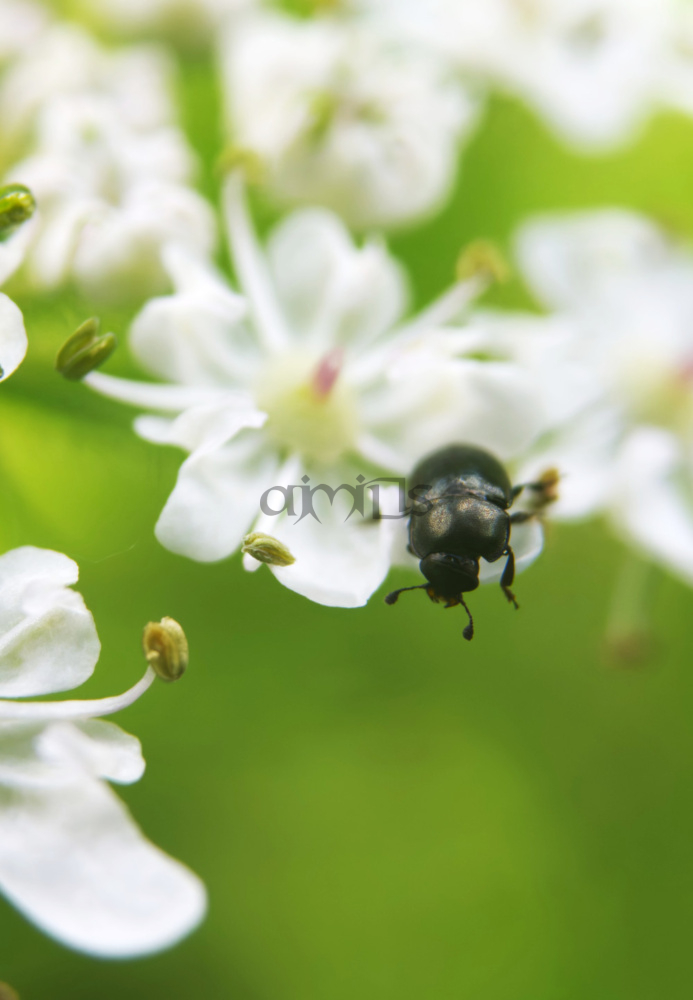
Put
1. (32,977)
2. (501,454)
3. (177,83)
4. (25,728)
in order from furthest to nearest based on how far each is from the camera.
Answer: (177,83)
(32,977)
(501,454)
(25,728)

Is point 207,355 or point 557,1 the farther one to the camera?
point 557,1

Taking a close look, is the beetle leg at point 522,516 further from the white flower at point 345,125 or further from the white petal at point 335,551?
the white flower at point 345,125

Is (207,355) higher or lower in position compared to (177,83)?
lower

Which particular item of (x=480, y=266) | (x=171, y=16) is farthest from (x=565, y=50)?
(x=480, y=266)

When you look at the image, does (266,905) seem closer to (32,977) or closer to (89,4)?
(32,977)

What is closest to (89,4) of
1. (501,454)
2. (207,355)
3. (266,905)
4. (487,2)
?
(487,2)

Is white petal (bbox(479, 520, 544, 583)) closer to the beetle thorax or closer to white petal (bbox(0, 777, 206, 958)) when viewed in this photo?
the beetle thorax
